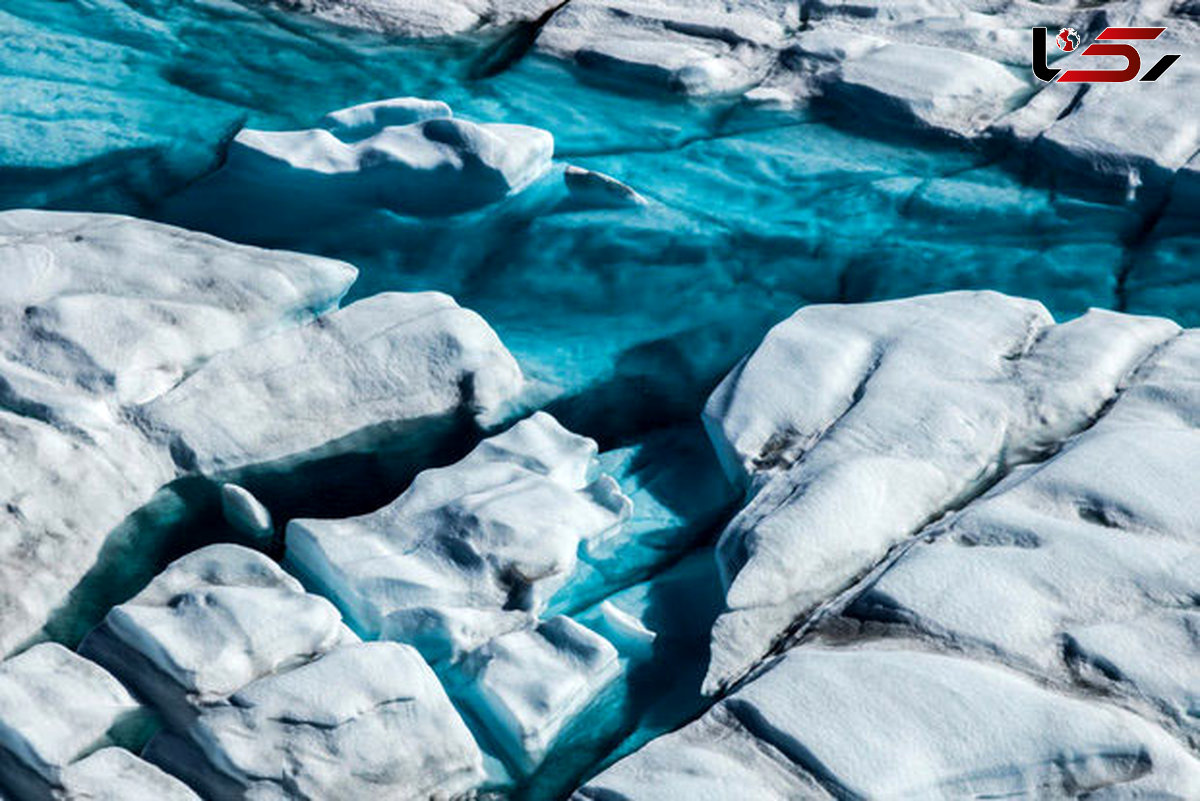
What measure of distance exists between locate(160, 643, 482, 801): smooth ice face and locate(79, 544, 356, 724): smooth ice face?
37mm

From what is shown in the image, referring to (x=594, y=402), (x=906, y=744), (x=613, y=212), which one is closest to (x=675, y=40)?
(x=613, y=212)

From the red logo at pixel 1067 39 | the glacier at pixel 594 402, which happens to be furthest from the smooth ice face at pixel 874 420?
the red logo at pixel 1067 39

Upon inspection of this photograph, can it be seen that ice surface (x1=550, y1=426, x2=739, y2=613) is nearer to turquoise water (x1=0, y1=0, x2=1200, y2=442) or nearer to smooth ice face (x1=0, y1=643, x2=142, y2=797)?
turquoise water (x1=0, y1=0, x2=1200, y2=442)

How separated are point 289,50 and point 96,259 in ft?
3.87

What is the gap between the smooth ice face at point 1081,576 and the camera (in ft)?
6.13

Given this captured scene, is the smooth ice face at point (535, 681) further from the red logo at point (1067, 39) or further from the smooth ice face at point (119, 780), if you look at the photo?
the red logo at point (1067, 39)

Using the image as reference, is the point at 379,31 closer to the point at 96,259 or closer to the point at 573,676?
the point at 96,259

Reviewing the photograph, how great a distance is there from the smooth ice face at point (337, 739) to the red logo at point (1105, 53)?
2.15 metres

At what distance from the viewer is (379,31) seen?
3.70 meters

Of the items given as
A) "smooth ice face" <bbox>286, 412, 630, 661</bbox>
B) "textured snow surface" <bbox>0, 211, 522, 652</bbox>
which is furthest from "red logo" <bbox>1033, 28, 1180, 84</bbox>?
"smooth ice face" <bbox>286, 412, 630, 661</bbox>

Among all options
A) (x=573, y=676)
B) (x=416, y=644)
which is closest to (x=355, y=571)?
(x=416, y=644)

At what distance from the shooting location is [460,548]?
2139 mm

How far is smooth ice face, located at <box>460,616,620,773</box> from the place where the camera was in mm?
1927

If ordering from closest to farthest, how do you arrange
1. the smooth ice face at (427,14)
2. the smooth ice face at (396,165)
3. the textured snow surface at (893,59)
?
the smooth ice face at (396,165)
the textured snow surface at (893,59)
the smooth ice face at (427,14)
